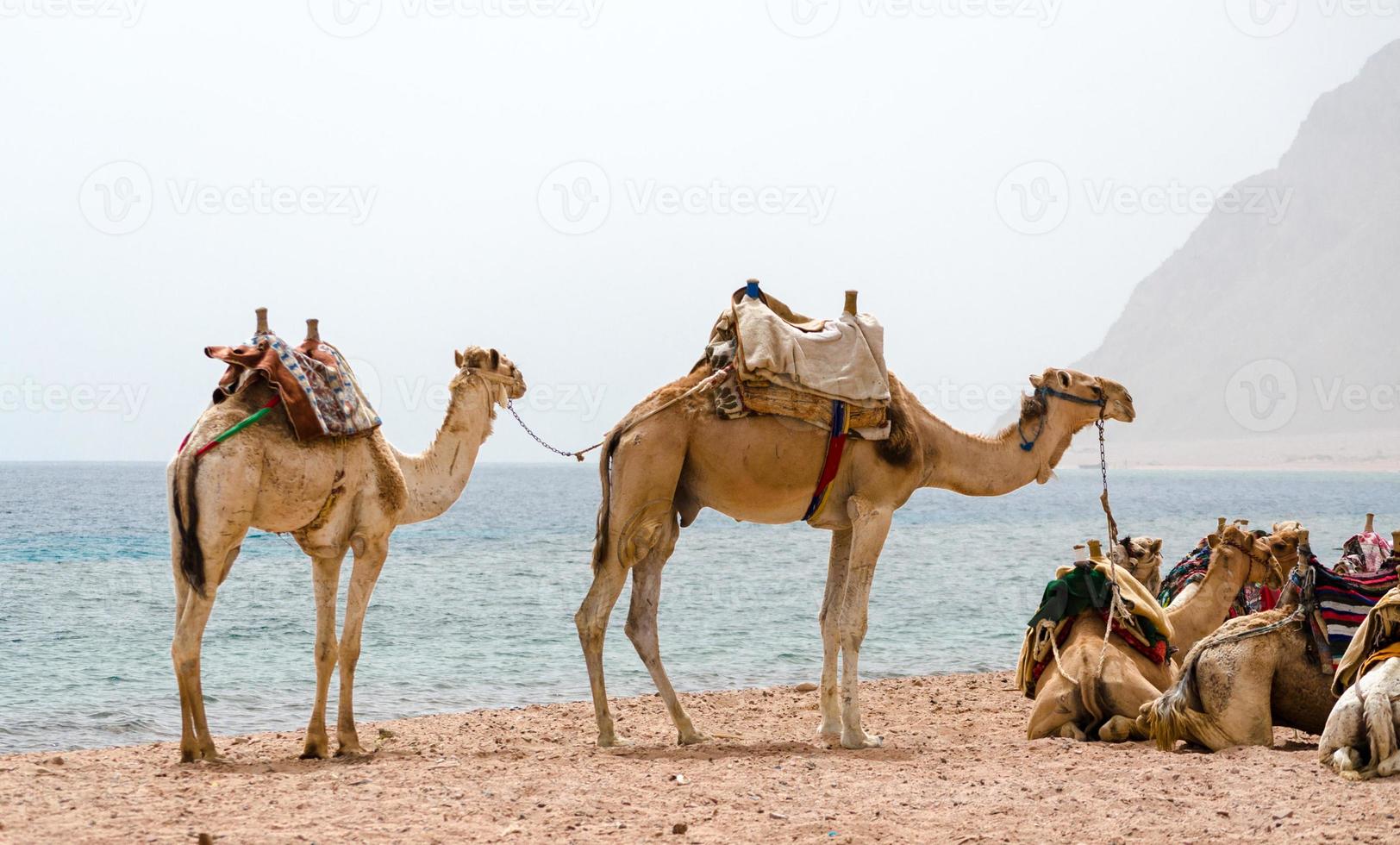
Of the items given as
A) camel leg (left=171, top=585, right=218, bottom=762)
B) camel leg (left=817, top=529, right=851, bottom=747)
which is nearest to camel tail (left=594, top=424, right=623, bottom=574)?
camel leg (left=817, top=529, right=851, bottom=747)

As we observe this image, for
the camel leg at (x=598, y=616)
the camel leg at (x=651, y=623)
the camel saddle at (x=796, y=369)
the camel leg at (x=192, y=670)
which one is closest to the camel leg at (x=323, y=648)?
the camel leg at (x=192, y=670)

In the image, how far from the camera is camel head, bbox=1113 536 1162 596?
11.4 m

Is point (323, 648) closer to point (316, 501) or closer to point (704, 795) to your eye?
point (316, 501)

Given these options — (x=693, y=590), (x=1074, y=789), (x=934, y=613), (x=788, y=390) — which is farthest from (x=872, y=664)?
(x=693, y=590)

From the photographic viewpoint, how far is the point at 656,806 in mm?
6367

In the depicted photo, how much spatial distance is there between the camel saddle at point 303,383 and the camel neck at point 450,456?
0.72m

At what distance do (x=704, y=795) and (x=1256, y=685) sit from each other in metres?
3.41

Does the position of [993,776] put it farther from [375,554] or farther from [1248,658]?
[375,554]

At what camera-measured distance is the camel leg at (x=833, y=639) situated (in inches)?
341

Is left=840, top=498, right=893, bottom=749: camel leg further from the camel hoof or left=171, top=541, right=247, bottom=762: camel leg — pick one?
left=171, top=541, right=247, bottom=762: camel leg

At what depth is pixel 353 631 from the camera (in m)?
8.17

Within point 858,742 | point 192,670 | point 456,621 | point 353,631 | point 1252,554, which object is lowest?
point 456,621

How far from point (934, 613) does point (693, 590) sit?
691 cm

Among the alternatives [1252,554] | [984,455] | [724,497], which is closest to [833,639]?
[724,497]
